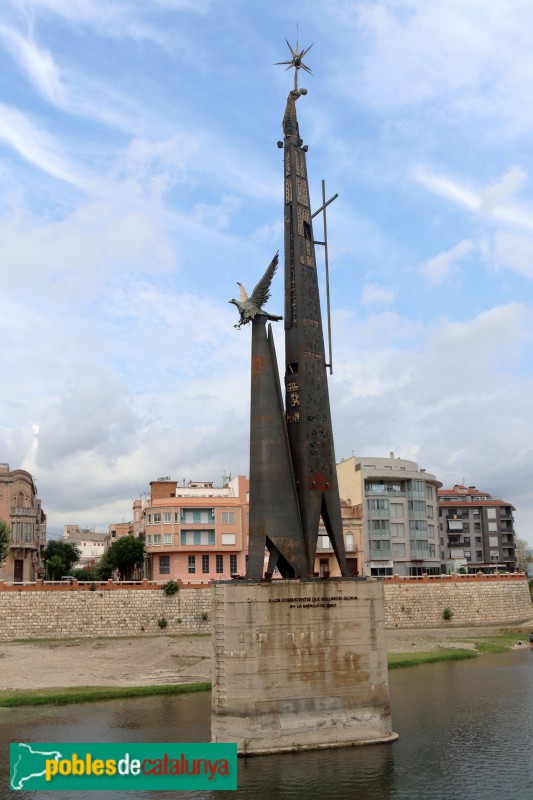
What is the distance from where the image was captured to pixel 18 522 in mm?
74625

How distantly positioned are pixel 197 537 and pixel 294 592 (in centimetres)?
4483

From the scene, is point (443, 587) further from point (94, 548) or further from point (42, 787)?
point (94, 548)

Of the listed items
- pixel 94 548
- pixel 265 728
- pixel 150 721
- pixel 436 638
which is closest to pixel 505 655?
pixel 436 638

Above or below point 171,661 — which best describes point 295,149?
above

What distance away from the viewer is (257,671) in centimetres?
2700

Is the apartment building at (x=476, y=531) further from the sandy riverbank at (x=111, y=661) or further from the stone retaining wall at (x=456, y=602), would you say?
the sandy riverbank at (x=111, y=661)

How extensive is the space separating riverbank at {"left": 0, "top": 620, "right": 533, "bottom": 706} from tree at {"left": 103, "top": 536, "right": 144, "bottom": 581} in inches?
779

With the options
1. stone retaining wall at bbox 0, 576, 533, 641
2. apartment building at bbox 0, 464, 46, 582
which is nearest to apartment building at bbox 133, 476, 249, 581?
stone retaining wall at bbox 0, 576, 533, 641

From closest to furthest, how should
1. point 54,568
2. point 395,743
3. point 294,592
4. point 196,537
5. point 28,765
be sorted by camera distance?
point 28,765 → point 294,592 → point 395,743 → point 196,537 → point 54,568

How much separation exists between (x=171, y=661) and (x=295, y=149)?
33.9 meters

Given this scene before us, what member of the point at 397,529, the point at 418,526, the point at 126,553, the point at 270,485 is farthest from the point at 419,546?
the point at 270,485

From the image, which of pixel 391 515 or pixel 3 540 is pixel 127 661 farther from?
pixel 391 515

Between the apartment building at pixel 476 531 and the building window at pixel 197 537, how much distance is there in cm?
5044

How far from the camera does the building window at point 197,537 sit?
71625 millimetres
